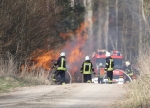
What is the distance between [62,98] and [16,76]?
709 cm

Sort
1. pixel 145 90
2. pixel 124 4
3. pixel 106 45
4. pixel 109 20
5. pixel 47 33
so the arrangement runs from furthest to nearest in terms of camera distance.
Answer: pixel 106 45, pixel 109 20, pixel 124 4, pixel 47 33, pixel 145 90

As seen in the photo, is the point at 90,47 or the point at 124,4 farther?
the point at 90,47

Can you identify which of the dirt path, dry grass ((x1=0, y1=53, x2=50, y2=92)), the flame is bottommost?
the dirt path

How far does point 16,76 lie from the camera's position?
2191 cm

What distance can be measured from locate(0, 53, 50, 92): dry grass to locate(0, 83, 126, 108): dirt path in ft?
5.31

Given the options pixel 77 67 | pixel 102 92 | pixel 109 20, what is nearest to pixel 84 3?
pixel 77 67

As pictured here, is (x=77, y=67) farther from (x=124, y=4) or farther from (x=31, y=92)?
(x=31, y=92)

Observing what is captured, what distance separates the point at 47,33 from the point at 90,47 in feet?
53.6

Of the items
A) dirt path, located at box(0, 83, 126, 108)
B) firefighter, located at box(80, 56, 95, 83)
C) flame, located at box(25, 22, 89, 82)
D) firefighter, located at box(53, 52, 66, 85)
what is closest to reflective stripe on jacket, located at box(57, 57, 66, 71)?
firefighter, located at box(53, 52, 66, 85)

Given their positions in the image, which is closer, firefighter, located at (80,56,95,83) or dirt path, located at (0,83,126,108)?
dirt path, located at (0,83,126,108)

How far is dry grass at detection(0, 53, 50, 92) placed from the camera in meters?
19.9

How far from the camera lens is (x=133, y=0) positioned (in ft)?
120

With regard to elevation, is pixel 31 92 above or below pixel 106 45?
below

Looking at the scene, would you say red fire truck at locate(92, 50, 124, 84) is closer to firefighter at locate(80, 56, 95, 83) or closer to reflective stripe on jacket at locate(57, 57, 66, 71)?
firefighter at locate(80, 56, 95, 83)
